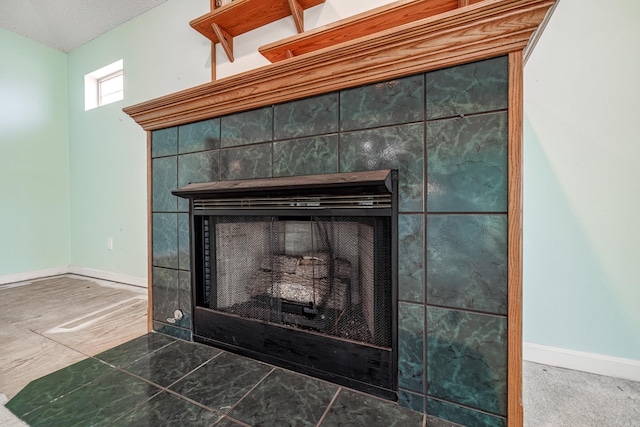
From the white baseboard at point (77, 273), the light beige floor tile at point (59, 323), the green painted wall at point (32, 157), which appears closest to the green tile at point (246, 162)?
the light beige floor tile at point (59, 323)

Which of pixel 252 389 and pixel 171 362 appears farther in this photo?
pixel 171 362

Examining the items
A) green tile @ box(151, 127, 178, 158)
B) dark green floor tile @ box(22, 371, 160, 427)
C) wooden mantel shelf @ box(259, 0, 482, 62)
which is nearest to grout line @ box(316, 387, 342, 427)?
dark green floor tile @ box(22, 371, 160, 427)

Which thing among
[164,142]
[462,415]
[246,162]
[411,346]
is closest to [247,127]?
[246,162]

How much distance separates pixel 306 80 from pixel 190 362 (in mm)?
1396

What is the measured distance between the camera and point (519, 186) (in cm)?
83

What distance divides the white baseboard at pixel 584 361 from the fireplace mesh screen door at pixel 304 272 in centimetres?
87

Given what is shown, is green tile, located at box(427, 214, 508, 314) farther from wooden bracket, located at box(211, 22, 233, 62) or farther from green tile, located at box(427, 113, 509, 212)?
wooden bracket, located at box(211, 22, 233, 62)

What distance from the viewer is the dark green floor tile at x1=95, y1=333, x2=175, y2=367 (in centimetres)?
130

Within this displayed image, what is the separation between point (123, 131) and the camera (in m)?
2.61

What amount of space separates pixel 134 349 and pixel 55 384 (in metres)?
0.31

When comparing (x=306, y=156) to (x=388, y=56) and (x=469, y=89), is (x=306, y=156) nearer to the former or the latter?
(x=388, y=56)

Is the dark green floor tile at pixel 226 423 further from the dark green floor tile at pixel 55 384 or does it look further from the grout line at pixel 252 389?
the dark green floor tile at pixel 55 384

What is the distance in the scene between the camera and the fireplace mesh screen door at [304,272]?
1066mm

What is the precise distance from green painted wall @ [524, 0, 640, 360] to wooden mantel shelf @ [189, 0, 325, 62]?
128 cm
